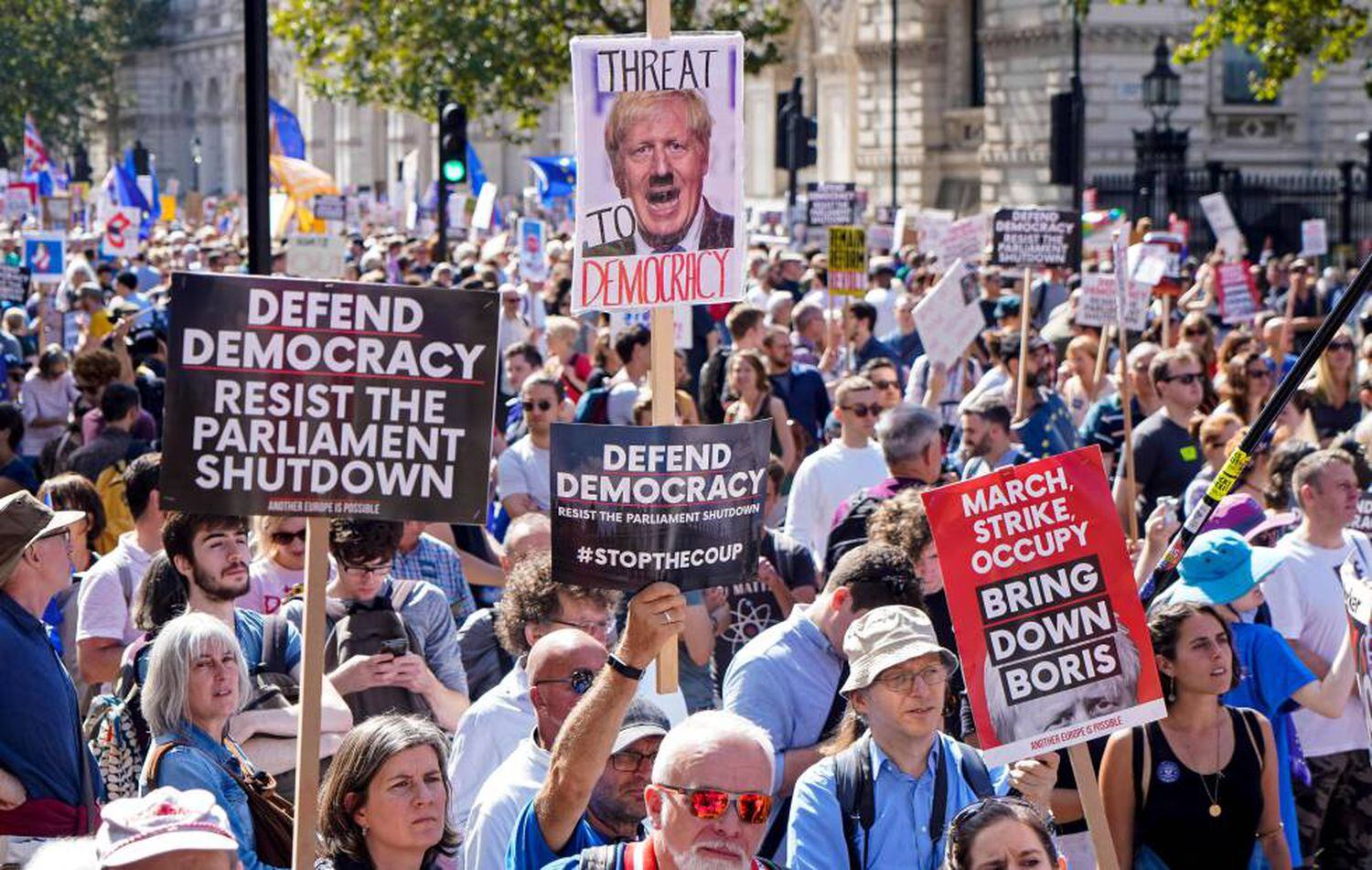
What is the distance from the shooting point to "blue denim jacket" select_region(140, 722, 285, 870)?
17.3ft

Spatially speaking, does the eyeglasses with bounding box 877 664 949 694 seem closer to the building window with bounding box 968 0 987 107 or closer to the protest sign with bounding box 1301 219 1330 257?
the protest sign with bounding box 1301 219 1330 257

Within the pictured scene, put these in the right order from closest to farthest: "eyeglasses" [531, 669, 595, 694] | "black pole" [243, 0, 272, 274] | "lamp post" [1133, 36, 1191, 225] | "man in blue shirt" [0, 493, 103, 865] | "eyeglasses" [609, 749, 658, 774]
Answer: "eyeglasses" [609, 749, 658, 774]
"eyeglasses" [531, 669, 595, 694]
"man in blue shirt" [0, 493, 103, 865]
"black pole" [243, 0, 272, 274]
"lamp post" [1133, 36, 1191, 225]

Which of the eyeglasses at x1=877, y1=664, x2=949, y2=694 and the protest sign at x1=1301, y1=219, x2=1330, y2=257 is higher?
the protest sign at x1=1301, y1=219, x2=1330, y2=257

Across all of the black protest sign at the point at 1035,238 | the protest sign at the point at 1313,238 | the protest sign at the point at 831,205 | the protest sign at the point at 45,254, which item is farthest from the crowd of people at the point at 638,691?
the protest sign at the point at 1313,238

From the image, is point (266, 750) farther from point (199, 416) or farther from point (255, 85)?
point (255, 85)

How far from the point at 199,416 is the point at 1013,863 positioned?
2094mm

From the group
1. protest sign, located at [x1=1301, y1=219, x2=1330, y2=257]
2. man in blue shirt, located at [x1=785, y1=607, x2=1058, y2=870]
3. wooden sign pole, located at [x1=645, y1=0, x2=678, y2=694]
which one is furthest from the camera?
protest sign, located at [x1=1301, y1=219, x2=1330, y2=257]

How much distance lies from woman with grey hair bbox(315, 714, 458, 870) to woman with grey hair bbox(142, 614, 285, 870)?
0.44 metres

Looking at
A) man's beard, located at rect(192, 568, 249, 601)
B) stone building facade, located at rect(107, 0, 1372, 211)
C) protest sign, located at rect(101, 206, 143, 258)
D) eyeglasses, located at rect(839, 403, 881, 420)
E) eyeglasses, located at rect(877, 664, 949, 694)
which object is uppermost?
stone building facade, located at rect(107, 0, 1372, 211)

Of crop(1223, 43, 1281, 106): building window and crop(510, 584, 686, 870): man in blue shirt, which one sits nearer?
crop(510, 584, 686, 870): man in blue shirt

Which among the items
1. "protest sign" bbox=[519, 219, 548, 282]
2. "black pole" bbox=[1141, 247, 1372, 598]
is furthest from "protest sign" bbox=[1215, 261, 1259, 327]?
"black pole" bbox=[1141, 247, 1372, 598]

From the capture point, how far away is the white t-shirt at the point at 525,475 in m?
10.1

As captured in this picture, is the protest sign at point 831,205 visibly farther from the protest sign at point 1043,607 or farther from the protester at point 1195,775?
the protest sign at point 1043,607

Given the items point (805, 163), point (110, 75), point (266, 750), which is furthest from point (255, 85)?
point (110, 75)
